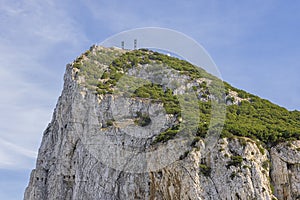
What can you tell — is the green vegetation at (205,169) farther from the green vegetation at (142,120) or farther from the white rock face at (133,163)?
the green vegetation at (142,120)

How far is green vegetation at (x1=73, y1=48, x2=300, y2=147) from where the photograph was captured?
4634 cm

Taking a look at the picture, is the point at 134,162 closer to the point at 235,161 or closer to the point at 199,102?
the point at 235,161

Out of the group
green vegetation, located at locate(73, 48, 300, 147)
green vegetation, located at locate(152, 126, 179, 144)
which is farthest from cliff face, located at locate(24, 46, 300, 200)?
green vegetation, located at locate(73, 48, 300, 147)

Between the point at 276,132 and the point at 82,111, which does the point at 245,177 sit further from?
the point at 82,111

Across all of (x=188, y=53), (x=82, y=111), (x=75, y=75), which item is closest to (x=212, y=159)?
(x=188, y=53)

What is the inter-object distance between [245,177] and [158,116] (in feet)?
43.9

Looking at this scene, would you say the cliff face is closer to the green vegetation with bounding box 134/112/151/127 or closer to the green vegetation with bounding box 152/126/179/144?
the green vegetation with bounding box 134/112/151/127

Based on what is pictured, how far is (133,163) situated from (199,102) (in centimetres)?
1314

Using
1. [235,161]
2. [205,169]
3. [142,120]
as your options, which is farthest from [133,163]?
[235,161]

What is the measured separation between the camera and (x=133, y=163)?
4566 centimetres

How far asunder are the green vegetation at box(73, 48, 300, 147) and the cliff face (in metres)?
1.21

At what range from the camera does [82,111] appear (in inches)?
2094

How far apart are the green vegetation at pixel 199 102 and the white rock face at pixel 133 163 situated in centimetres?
131

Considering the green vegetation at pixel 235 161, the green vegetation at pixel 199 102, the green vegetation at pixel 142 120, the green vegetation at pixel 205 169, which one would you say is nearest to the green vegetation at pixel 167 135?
the green vegetation at pixel 199 102
